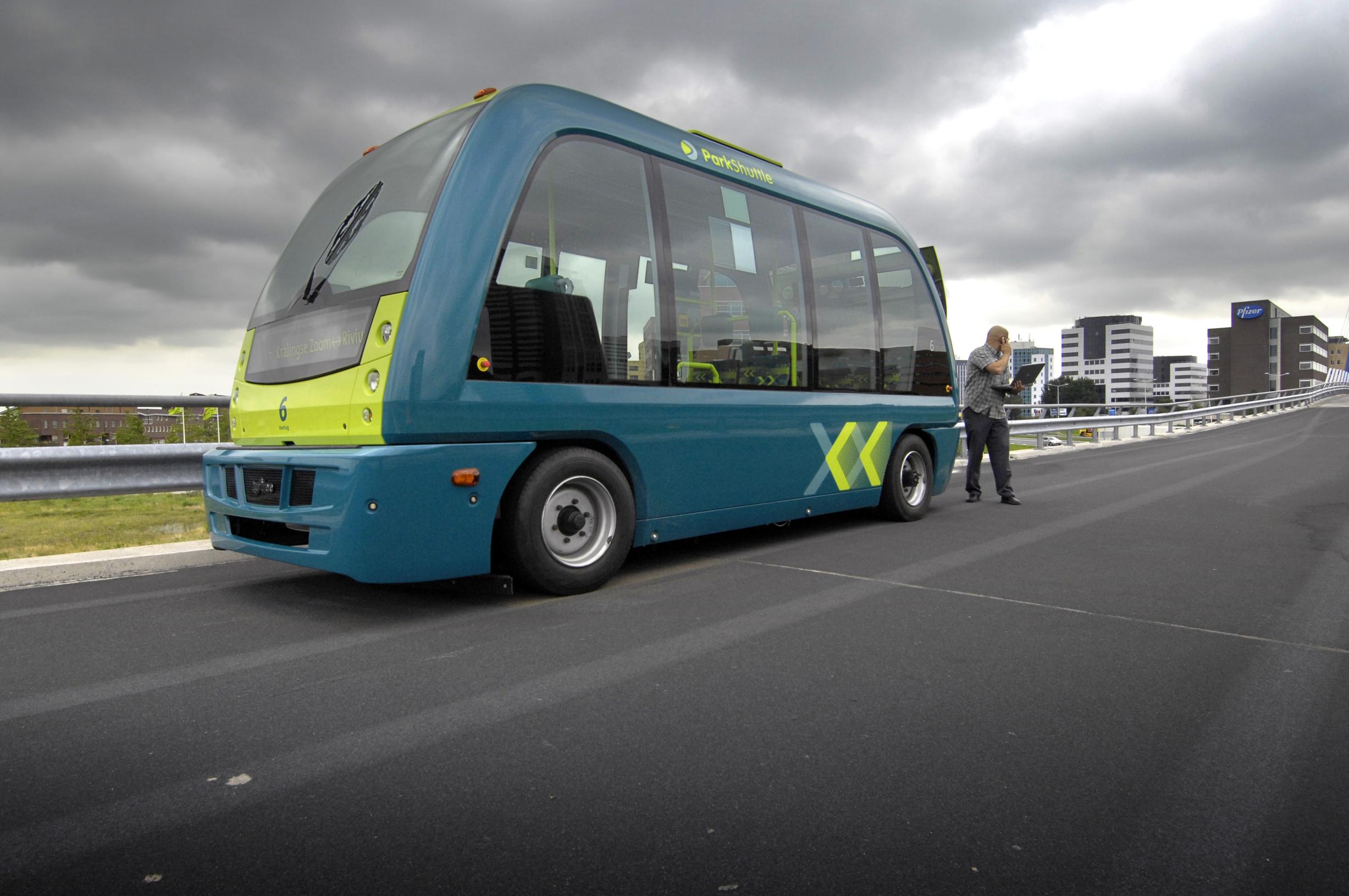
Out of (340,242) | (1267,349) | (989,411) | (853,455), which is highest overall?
(1267,349)

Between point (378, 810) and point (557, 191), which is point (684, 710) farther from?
point (557, 191)

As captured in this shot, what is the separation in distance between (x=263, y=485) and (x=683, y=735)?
269cm

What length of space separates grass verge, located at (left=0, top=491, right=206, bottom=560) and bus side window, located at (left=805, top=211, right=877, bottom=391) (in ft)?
14.2

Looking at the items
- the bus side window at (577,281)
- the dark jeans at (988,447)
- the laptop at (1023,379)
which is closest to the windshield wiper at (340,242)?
the bus side window at (577,281)

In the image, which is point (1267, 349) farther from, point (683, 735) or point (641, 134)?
point (683, 735)

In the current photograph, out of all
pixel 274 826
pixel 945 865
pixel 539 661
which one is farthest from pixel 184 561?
pixel 945 865

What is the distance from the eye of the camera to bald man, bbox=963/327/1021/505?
342 inches

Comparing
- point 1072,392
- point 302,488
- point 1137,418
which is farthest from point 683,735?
point 1072,392

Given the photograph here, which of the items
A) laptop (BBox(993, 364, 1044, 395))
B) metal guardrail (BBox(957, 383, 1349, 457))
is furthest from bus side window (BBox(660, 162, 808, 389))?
laptop (BBox(993, 364, 1044, 395))

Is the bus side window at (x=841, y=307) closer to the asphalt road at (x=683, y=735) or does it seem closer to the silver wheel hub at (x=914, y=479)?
the silver wheel hub at (x=914, y=479)

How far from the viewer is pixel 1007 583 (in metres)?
4.74

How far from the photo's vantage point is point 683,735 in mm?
2518

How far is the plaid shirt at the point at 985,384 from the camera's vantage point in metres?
8.75

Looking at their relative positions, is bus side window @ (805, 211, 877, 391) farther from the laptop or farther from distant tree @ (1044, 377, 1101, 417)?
distant tree @ (1044, 377, 1101, 417)
